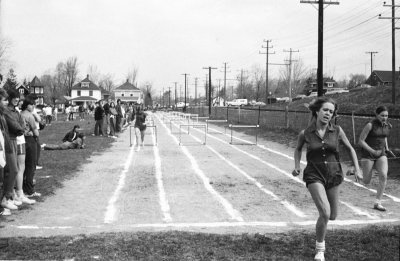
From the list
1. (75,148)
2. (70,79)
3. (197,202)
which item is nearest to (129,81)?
(70,79)

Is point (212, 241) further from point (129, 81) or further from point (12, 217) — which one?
point (129, 81)

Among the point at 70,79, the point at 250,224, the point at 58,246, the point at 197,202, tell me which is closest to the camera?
the point at 58,246

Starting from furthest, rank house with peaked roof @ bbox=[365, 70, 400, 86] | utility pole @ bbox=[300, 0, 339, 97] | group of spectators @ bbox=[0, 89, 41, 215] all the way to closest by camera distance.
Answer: house with peaked roof @ bbox=[365, 70, 400, 86] → utility pole @ bbox=[300, 0, 339, 97] → group of spectators @ bbox=[0, 89, 41, 215]

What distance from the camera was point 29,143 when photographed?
8703mm

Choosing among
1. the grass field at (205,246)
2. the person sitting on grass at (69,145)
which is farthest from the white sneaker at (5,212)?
the person sitting on grass at (69,145)

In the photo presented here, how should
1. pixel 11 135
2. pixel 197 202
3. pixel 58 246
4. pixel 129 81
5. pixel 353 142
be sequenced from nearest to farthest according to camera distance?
pixel 58 246, pixel 11 135, pixel 197 202, pixel 353 142, pixel 129 81

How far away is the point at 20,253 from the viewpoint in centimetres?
518

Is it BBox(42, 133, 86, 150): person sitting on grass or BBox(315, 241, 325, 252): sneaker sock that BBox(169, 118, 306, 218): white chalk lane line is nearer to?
BBox(315, 241, 325, 252): sneaker sock

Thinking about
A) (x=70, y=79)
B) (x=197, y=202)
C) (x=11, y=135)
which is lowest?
(x=197, y=202)

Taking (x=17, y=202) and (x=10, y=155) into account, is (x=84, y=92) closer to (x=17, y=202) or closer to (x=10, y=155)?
(x=17, y=202)

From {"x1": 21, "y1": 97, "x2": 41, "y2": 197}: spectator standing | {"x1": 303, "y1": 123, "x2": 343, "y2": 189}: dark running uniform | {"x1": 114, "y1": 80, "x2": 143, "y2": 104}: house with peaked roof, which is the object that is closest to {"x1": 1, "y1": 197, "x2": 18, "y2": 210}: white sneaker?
{"x1": 21, "y1": 97, "x2": 41, "y2": 197}: spectator standing

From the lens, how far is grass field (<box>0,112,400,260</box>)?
508 cm

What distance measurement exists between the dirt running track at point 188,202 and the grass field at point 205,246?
58 cm

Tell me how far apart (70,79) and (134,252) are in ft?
426
